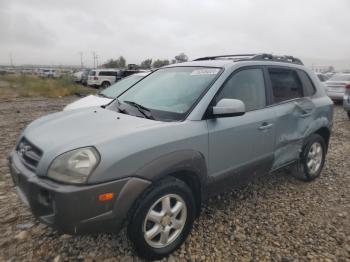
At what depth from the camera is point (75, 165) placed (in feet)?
6.34

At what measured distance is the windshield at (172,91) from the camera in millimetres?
2629

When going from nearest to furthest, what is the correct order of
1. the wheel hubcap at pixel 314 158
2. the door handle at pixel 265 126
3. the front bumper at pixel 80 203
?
the front bumper at pixel 80 203
the door handle at pixel 265 126
the wheel hubcap at pixel 314 158

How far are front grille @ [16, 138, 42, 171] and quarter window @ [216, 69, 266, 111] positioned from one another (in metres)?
1.66

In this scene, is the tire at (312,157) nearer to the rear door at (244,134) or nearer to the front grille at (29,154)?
the rear door at (244,134)

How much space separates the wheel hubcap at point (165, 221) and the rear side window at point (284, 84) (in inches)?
68.7

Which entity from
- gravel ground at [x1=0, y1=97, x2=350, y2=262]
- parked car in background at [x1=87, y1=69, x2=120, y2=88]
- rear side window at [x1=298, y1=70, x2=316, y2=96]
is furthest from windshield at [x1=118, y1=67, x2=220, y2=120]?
parked car in background at [x1=87, y1=69, x2=120, y2=88]

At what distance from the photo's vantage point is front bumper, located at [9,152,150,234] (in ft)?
6.15

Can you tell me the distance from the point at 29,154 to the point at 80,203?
681mm

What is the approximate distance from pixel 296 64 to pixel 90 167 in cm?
318

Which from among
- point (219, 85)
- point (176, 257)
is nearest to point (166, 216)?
point (176, 257)

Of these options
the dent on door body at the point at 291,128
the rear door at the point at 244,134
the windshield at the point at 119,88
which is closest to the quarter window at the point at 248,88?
the rear door at the point at 244,134

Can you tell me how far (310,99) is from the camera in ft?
12.7

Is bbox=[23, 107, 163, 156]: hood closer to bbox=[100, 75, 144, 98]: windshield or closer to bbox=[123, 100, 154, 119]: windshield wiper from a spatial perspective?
bbox=[123, 100, 154, 119]: windshield wiper

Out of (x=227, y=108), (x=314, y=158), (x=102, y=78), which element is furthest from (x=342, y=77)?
(x=102, y=78)
